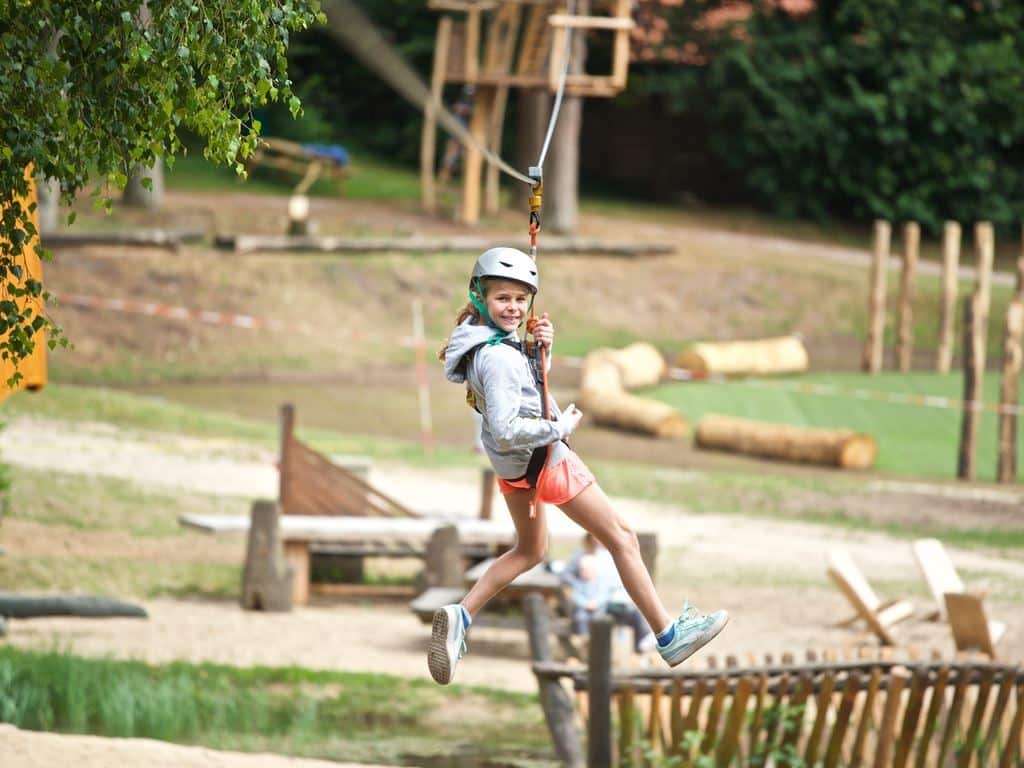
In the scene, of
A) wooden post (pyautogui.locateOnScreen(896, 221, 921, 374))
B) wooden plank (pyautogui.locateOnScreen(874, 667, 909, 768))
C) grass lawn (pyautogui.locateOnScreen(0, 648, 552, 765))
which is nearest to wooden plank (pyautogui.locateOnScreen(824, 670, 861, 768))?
wooden plank (pyautogui.locateOnScreen(874, 667, 909, 768))

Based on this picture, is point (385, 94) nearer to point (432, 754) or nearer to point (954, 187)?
point (954, 187)

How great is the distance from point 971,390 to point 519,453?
52.6 feet

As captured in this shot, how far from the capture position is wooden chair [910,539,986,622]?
13938mm

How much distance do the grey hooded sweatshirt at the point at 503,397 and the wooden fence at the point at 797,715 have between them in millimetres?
3971

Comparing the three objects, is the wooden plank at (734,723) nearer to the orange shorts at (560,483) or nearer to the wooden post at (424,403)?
the orange shorts at (560,483)

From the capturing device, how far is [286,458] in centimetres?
1512

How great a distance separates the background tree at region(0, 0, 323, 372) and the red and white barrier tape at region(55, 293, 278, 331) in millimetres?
19835

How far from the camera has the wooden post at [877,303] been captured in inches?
1069

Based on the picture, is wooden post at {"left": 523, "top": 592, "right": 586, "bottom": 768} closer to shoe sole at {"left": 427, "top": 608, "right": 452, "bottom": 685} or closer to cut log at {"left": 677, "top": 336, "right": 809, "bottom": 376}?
shoe sole at {"left": 427, "top": 608, "right": 452, "bottom": 685}

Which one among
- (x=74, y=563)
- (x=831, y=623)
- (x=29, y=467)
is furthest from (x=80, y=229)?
(x=831, y=623)

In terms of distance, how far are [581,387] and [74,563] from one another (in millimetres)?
11124

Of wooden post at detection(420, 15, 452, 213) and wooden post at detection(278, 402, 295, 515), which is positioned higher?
wooden post at detection(420, 15, 452, 213)

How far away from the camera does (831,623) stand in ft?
46.3

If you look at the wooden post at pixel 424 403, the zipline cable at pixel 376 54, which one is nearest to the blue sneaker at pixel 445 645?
the zipline cable at pixel 376 54
